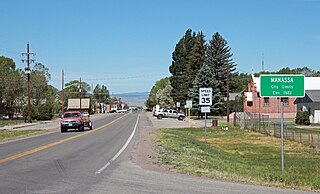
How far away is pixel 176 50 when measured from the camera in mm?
98375

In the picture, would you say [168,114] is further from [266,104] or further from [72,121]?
[72,121]

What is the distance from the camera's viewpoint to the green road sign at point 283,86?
12703 mm

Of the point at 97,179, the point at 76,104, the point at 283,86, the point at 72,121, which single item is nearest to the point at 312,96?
the point at 72,121

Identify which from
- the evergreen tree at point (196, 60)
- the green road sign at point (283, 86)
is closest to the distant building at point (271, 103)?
the evergreen tree at point (196, 60)

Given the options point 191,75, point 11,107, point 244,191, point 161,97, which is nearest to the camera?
point 244,191

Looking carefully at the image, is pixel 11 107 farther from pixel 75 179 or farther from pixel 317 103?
pixel 75 179

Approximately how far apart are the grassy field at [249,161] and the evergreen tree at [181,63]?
60.6 metres

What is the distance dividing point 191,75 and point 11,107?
3906 centimetres

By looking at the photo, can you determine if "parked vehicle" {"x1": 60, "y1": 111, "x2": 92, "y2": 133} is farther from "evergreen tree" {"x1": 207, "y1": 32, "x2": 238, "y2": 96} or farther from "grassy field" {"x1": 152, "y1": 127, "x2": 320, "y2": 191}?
"evergreen tree" {"x1": 207, "y1": 32, "x2": 238, "y2": 96}

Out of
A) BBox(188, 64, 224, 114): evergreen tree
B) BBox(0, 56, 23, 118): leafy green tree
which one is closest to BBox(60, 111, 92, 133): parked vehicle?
BBox(188, 64, 224, 114): evergreen tree

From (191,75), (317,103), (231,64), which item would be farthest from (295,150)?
(231,64)

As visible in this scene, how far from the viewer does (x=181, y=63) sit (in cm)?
9638

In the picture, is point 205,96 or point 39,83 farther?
point 39,83

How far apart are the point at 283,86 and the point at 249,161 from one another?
876cm
